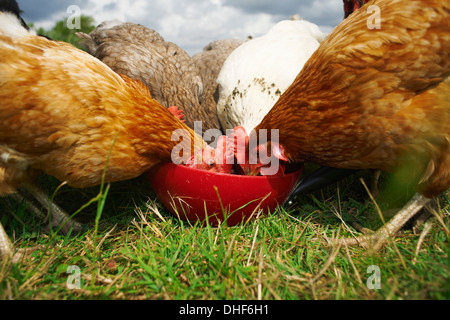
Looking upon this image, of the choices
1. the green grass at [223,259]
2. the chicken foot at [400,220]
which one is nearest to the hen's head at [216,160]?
the green grass at [223,259]

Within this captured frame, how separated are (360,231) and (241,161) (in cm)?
57

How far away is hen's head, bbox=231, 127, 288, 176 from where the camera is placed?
119 cm

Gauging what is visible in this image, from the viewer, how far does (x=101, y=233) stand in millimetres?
1232

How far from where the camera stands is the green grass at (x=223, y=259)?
866 millimetres

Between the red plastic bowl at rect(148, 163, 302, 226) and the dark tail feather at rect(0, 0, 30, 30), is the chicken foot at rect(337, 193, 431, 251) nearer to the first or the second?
the red plastic bowl at rect(148, 163, 302, 226)

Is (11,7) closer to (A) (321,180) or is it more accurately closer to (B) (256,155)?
(B) (256,155)

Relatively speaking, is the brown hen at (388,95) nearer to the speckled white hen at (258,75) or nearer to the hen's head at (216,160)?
the hen's head at (216,160)

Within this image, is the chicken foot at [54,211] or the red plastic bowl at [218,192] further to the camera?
the chicken foot at [54,211]

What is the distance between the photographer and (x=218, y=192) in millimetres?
1136

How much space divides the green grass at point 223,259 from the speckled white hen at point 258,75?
58cm

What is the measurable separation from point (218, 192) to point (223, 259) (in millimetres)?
255

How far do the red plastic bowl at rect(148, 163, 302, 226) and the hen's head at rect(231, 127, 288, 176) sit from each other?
5cm

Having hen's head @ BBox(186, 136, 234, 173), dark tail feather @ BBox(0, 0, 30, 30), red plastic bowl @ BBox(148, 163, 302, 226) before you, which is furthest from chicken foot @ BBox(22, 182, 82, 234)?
dark tail feather @ BBox(0, 0, 30, 30)
